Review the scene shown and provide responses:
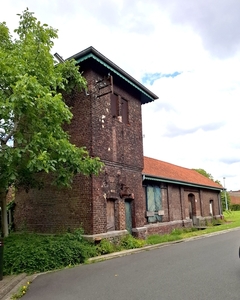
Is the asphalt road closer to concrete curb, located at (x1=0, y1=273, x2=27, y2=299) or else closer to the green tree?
concrete curb, located at (x1=0, y1=273, x2=27, y2=299)

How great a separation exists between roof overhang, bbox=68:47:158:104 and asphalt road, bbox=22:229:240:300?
7.90 metres

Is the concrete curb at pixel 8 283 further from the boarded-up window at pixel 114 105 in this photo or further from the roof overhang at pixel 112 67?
the roof overhang at pixel 112 67

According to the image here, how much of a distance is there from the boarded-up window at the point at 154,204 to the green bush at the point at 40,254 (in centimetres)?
684

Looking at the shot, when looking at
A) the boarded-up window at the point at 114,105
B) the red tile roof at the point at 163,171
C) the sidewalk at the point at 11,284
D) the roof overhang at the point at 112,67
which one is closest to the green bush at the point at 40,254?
the sidewalk at the point at 11,284

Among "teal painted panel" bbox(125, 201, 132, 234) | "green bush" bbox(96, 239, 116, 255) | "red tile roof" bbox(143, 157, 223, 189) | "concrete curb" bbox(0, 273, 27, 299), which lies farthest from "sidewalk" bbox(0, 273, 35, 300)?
"red tile roof" bbox(143, 157, 223, 189)

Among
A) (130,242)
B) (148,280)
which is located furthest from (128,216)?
(148,280)

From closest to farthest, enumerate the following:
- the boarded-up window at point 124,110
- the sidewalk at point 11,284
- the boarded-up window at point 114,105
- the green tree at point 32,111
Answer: the sidewalk at point 11,284 → the green tree at point 32,111 → the boarded-up window at point 114,105 → the boarded-up window at point 124,110

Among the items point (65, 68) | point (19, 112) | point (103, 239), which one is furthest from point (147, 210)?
point (19, 112)

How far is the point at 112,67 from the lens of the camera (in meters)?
12.9

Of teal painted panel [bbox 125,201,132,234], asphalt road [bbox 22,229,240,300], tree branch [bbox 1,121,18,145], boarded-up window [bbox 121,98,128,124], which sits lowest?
asphalt road [bbox 22,229,240,300]

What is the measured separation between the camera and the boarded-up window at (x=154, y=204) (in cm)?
1648

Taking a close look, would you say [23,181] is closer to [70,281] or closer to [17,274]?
[17,274]

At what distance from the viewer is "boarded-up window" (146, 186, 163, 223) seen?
1648 centimetres

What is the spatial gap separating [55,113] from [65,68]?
2.94m
